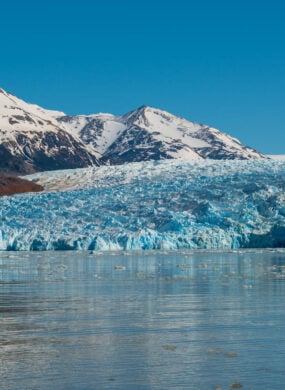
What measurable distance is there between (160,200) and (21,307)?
1100 inches

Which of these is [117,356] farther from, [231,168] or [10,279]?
[231,168]

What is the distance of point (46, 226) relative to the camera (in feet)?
127

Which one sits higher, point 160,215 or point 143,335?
point 160,215

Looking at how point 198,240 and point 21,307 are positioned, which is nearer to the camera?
point 21,307

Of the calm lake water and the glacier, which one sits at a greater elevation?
the glacier

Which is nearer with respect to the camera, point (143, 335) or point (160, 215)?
point (143, 335)

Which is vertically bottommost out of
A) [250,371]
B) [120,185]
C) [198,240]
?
[250,371]

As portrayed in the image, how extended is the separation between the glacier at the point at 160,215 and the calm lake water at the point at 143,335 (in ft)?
62.0

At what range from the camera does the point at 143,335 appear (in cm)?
1006

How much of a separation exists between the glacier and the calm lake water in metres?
18.9

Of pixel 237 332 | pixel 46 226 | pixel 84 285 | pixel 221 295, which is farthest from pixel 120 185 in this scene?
pixel 237 332

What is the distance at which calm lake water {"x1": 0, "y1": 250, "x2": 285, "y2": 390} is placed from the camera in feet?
24.7

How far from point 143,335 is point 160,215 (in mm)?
29305

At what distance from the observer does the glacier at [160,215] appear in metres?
37.7
